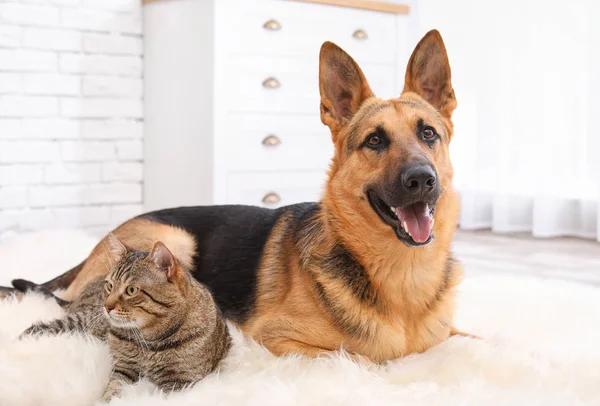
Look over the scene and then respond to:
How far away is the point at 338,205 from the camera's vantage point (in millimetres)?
2271

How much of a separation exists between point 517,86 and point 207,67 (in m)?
1.95

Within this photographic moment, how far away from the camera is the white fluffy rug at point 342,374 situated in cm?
190

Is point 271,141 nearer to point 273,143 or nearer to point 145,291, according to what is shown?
point 273,143

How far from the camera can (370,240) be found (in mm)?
2215

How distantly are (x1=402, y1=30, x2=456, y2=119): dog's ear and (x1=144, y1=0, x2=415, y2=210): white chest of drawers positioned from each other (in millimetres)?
1917

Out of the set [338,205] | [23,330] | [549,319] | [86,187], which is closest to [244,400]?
[338,205]

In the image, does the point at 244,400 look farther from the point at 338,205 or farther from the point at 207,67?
the point at 207,67

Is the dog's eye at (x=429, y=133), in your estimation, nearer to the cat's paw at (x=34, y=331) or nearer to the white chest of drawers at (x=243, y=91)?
the cat's paw at (x=34, y=331)

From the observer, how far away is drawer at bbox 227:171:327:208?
4250 mm

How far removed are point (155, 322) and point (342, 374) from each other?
1.58 ft

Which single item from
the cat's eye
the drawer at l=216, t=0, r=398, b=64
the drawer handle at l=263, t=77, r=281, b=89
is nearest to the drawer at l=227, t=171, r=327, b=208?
the drawer handle at l=263, t=77, r=281, b=89

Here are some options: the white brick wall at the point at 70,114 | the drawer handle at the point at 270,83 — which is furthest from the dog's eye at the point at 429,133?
the white brick wall at the point at 70,114

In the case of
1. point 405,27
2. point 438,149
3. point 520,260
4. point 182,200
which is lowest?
point 520,260

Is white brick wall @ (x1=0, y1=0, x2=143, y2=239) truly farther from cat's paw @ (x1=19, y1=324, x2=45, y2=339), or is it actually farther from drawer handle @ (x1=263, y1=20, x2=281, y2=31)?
cat's paw @ (x1=19, y1=324, x2=45, y2=339)
